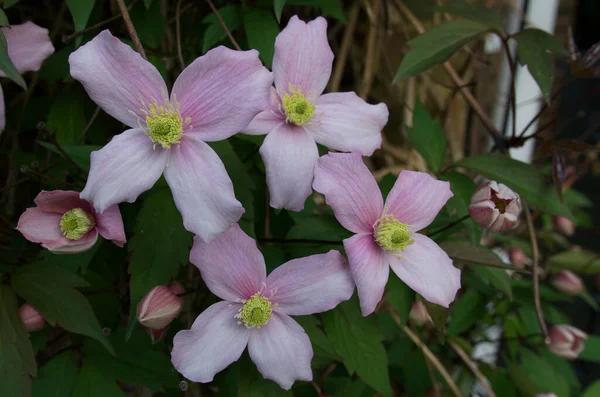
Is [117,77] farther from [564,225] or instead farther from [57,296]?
[564,225]

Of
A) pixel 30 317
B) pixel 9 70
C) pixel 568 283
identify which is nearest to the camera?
pixel 9 70

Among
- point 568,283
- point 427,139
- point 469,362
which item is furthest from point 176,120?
point 568,283

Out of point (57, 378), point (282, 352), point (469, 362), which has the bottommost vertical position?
point (469, 362)

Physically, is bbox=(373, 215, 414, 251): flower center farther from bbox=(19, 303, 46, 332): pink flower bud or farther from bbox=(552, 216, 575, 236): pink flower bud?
bbox=(552, 216, 575, 236): pink flower bud

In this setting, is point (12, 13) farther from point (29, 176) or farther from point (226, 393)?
point (226, 393)

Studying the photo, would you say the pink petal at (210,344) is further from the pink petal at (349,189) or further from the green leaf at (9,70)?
the green leaf at (9,70)

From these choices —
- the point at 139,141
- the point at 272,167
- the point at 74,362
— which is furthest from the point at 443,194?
the point at 74,362
